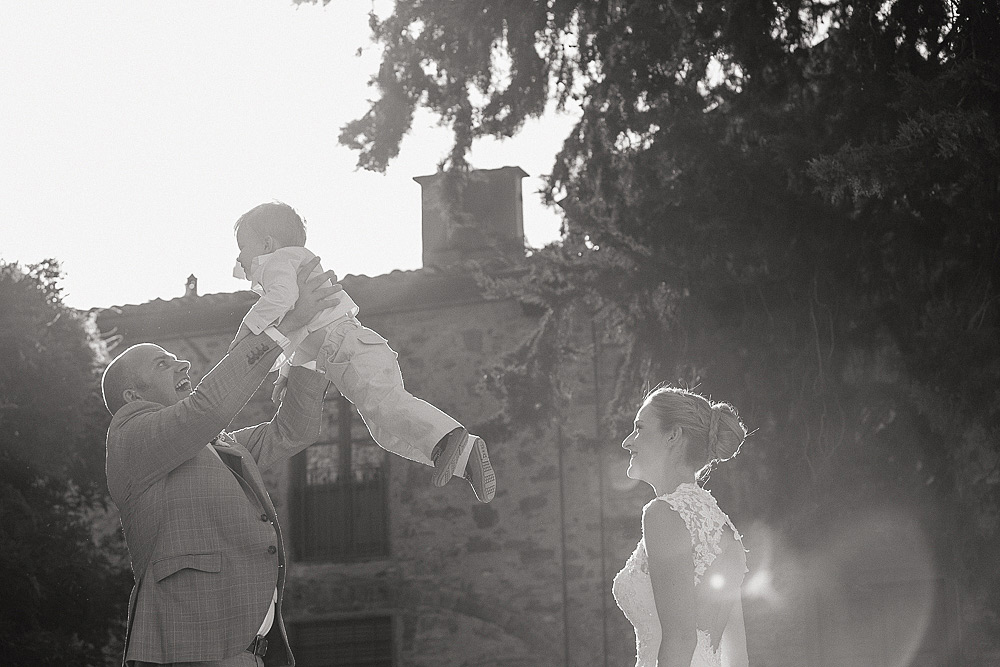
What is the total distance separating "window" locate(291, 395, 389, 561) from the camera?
46.8ft

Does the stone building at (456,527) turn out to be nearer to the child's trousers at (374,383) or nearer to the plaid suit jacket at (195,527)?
the child's trousers at (374,383)

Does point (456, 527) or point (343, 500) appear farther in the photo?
point (343, 500)

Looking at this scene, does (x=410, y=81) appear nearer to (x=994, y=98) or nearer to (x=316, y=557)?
(x=994, y=98)

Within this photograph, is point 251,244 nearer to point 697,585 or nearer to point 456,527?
point 697,585

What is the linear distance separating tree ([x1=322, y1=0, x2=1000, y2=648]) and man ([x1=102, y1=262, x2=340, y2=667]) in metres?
4.69

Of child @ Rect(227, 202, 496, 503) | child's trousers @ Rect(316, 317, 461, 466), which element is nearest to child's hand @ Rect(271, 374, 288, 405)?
child @ Rect(227, 202, 496, 503)

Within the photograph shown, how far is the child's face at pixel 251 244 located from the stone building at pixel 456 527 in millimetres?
8951

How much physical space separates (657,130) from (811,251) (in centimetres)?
135

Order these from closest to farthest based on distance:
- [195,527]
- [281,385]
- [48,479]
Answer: [195,527] → [281,385] → [48,479]

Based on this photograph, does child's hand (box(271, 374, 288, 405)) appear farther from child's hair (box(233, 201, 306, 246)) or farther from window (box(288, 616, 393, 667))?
window (box(288, 616, 393, 667))

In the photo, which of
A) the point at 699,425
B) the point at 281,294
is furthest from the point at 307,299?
the point at 699,425

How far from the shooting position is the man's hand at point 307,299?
3756mm

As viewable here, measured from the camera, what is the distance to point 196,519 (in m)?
3.47

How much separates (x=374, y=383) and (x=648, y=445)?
2.65 feet
